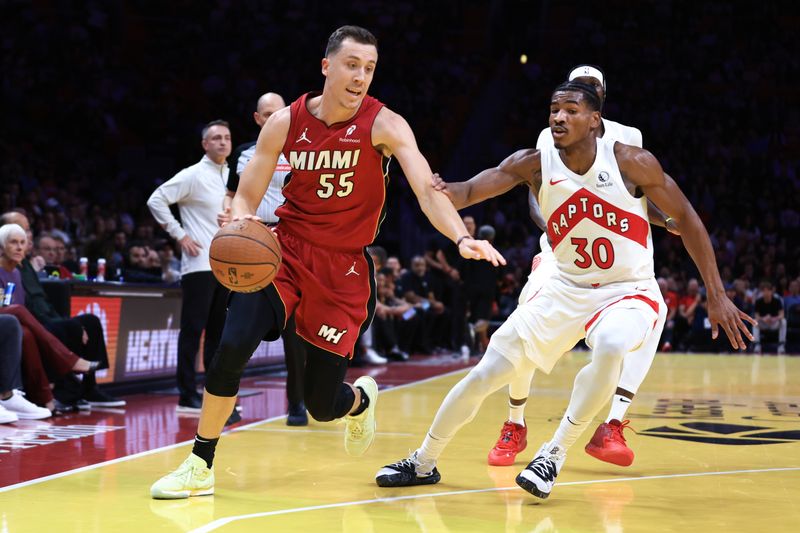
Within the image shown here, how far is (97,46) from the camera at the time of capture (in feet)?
69.7

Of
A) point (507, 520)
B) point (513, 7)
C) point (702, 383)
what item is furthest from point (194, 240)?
point (513, 7)

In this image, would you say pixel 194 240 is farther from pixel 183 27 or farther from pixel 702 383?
pixel 183 27

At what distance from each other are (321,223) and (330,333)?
0.50m

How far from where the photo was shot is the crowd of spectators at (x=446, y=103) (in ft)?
56.7

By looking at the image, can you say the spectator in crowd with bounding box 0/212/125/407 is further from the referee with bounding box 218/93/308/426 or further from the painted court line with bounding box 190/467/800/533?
the painted court line with bounding box 190/467/800/533

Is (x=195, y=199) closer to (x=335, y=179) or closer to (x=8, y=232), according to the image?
(x=8, y=232)

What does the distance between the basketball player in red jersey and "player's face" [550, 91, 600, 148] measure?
2.56 feet

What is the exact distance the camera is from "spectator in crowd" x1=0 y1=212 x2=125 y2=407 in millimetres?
7672

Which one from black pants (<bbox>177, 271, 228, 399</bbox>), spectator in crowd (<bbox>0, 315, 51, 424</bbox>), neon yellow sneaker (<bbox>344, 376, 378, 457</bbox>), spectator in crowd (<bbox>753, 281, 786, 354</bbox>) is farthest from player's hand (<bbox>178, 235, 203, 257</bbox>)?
spectator in crowd (<bbox>753, 281, 786, 354</bbox>)

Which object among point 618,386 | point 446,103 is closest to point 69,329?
point 618,386

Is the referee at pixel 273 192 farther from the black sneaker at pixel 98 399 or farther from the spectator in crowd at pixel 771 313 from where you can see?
the spectator in crowd at pixel 771 313

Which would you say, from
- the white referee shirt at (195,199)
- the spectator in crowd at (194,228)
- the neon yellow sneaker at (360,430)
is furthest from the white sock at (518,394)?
the white referee shirt at (195,199)

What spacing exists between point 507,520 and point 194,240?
4223 mm

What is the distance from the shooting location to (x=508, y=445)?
566 cm
